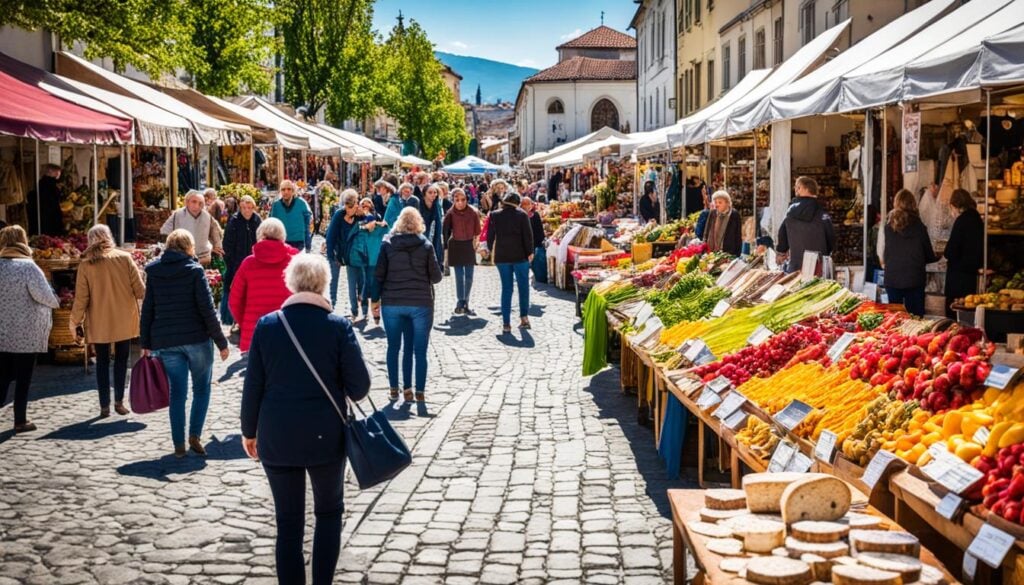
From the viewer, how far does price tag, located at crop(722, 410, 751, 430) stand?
6.90 m

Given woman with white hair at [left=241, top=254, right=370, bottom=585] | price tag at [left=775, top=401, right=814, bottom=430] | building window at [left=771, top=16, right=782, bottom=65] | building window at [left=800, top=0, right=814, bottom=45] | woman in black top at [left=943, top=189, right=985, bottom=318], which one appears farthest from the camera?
building window at [left=771, top=16, right=782, bottom=65]

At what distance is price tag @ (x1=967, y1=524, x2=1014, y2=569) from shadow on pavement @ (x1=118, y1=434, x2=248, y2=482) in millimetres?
5661

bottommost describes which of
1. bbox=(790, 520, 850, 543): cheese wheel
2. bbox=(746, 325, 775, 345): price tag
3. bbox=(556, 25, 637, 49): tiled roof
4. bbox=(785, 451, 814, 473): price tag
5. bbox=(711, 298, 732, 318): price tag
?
bbox=(785, 451, 814, 473): price tag

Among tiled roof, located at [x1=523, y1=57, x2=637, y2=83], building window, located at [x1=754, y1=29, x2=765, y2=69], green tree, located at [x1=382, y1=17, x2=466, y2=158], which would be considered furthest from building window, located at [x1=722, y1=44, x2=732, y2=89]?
tiled roof, located at [x1=523, y1=57, x2=637, y2=83]

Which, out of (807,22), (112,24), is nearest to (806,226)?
(112,24)

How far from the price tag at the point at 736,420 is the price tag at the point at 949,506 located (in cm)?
229

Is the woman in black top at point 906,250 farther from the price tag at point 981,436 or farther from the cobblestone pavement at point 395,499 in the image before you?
the price tag at point 981,436

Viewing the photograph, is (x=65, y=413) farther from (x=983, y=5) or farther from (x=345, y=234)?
(x=983, y=5)

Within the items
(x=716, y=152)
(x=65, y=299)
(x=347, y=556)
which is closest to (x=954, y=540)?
(x=347, y=556)

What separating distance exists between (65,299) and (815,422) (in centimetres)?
953

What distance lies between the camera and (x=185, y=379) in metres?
8.91

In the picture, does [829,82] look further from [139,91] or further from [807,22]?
[807,22]

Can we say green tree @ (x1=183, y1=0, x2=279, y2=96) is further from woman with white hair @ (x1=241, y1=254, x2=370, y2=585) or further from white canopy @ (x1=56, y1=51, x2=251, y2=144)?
woman with white hair @ (x1=241, y1=254, x2=370, y2=585)

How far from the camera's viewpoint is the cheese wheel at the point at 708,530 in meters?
→ 4.65
